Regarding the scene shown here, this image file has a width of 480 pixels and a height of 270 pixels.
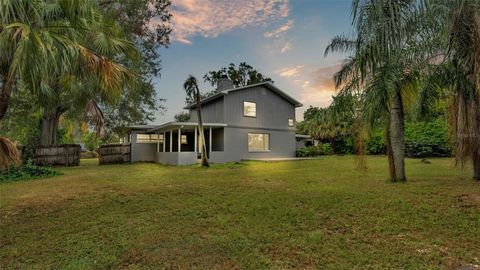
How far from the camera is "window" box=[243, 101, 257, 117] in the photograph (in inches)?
799

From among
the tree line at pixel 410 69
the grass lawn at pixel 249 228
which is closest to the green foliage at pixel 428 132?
the tree line at pixel 410 69

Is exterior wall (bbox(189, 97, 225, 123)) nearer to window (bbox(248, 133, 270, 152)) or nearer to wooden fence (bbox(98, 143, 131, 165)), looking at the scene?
window (bbox(248, 133, 270, 152))

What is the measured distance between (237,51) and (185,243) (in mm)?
16009

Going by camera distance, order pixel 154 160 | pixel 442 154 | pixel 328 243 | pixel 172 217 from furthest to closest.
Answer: pixel 154 160 → pixel 442 154 → pixel 172 217 → pixel 328 243

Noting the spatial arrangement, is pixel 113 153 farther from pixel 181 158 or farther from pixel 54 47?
pixel 54 47

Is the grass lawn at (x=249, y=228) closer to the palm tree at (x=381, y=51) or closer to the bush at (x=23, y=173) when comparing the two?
the palm tree at (x=381, y=51)

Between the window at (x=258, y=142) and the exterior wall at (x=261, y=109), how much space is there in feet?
2.50

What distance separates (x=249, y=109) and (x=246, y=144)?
2559 mm

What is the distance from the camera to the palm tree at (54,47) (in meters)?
3.87

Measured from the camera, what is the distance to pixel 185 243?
13.5 feet

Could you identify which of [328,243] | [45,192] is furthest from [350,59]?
[45,192]

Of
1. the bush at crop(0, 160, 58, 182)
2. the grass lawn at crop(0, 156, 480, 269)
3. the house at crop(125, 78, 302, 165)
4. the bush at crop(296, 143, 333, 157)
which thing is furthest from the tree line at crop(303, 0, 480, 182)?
the bush at crop(296, 143, 333, 157)

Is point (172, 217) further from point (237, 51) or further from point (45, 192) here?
point (237, 51)

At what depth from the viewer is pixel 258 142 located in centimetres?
2111
